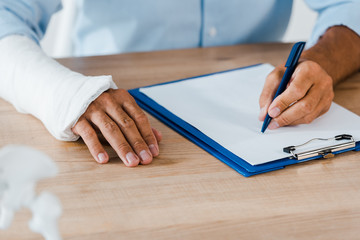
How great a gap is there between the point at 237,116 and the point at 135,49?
565 mm

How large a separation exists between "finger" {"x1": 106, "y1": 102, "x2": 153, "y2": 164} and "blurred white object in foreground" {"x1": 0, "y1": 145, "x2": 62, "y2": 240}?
32cm

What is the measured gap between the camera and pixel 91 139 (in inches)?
25.8

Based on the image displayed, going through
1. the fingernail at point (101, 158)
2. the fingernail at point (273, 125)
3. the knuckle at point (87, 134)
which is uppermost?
the fingernail at point (273, 125)

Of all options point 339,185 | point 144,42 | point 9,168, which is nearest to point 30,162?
point 9,168

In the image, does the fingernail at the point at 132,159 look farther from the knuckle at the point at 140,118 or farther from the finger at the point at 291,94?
the finger at the point at 291,94

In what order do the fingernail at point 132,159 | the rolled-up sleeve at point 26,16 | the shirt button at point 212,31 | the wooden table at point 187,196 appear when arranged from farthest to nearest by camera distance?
1. the shirt button at point 212,31
2. the rolled-up sleeve at point 26,16
3. the fingernail at point 132,159
4. the wooden table at point 187,196

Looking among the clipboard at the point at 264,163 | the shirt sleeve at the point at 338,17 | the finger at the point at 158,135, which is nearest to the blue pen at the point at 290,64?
the clipboard at the point at 264,163

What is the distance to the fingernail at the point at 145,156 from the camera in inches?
24.6

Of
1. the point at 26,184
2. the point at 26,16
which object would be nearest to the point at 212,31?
the point at 26,16

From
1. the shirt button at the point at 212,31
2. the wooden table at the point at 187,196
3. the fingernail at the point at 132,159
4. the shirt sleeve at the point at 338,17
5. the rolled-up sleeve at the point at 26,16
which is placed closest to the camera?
the wooden table at the point at 187,196

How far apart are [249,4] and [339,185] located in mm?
773

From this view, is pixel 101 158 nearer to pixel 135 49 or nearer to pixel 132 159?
pixel 132 159

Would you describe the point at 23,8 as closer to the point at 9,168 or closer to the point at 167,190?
the point at 167,190

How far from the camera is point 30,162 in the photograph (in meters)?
0.28
